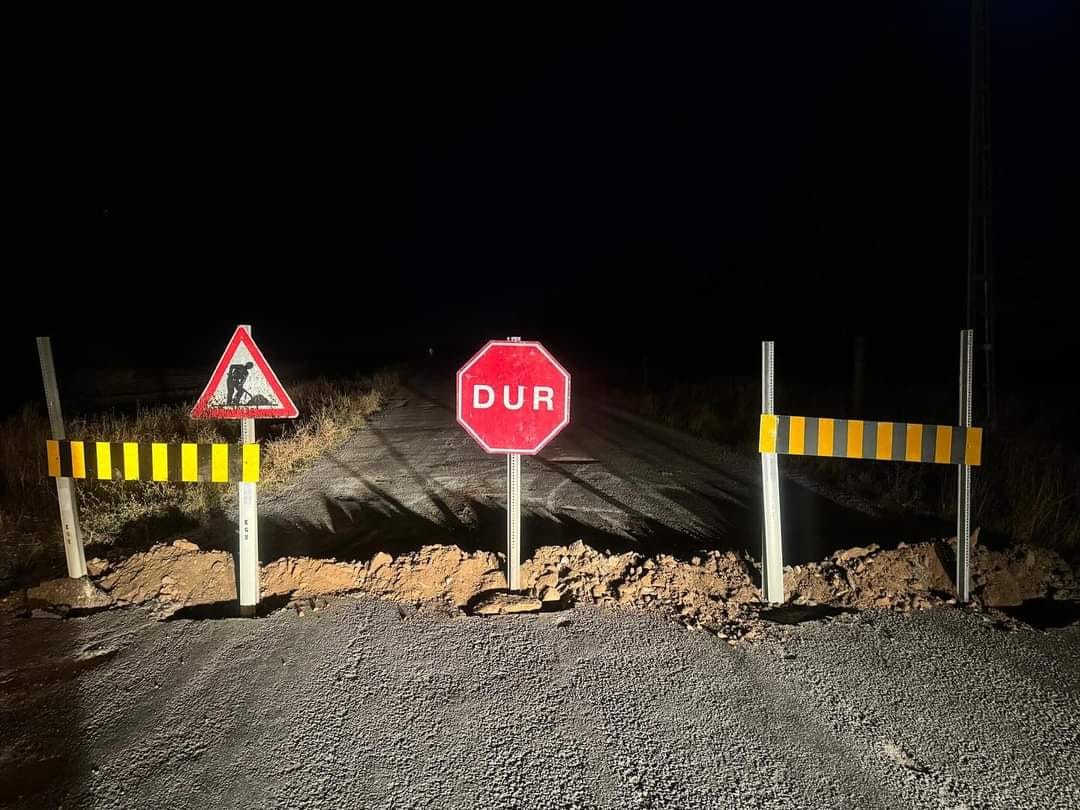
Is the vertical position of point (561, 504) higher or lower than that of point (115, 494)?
lower

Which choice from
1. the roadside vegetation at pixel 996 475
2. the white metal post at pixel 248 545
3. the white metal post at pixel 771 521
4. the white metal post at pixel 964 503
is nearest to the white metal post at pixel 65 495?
the white metal post at pixel 248 545

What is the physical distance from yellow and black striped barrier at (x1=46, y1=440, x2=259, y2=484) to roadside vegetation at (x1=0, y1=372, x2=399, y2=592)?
1.31m

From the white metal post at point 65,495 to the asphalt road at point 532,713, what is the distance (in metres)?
0.72

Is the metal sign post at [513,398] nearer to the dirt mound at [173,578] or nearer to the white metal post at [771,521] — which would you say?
the white metal post at [771,521]

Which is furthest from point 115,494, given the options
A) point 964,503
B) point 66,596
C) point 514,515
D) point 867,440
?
point 964,503

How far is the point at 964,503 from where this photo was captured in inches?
171

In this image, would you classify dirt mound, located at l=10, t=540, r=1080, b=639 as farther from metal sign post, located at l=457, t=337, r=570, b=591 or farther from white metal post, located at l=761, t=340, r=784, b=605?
metal sign post, located at l=457, t=337, r=570, b=591

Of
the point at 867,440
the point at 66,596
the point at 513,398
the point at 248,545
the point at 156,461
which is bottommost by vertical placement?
the point at 66,596

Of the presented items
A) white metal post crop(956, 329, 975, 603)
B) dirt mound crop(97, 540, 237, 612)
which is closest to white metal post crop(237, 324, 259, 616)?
dirt mound crop(97, 540, 237, 612)

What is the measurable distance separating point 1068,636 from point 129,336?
93.1 metres

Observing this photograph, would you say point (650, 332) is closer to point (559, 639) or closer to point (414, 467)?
point (414, 467)

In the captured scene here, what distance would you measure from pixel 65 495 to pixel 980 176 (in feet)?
49.4

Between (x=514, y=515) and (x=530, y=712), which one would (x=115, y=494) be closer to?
(x=514, y=515)

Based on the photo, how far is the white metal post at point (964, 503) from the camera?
4305mm
